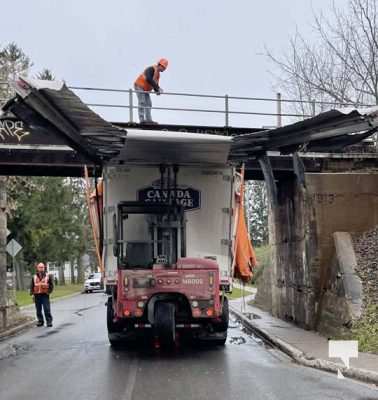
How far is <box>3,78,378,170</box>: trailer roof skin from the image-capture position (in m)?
9.05

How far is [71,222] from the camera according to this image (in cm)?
5150

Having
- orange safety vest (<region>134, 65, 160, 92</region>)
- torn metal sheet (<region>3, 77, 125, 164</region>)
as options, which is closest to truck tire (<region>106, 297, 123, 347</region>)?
torn metal sheet (<region>3, 77, 125, 164</region>)

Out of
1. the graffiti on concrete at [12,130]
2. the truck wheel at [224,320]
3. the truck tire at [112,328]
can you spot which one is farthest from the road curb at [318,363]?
the graffiti on concrete at [12,130]

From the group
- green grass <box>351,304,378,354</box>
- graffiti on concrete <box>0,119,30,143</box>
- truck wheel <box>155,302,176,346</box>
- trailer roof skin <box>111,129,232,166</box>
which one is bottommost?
green grass <box>351,304,378,354</box>

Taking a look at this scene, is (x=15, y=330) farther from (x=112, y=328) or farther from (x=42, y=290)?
(x=112, y=328)

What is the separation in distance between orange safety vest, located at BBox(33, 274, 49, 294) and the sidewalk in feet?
19.2

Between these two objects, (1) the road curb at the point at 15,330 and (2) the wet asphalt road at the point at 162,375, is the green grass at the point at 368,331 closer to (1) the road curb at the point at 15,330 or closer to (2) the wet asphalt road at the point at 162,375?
(2) the wet asphalt road at the point at 162,375

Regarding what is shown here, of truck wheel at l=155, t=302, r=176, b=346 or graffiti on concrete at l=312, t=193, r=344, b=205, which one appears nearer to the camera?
truck wheel at l=155, t=302, r=176, b=346

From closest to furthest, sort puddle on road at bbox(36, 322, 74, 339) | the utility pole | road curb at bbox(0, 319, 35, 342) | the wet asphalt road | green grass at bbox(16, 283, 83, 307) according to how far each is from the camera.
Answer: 1. the wet asphalt road
2. road curb at bbox(0, 319, 35, 342)
3. puddle on road at bbox(36, 322, 74, 339)
4. the utility pole
5. green grass at bbox(16, 283, 83, 307)

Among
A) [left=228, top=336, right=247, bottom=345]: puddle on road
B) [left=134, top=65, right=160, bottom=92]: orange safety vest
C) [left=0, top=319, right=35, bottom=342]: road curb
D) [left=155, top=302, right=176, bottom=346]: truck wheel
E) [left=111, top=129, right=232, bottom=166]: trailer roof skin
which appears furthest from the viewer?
[left=134, top=65, right=160, bottom=92]: orange safety vest

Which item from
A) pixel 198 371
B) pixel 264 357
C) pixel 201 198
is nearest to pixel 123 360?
pixel 198 371

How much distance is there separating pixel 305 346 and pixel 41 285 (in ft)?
29.2

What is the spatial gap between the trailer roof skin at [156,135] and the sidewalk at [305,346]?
3.73 m

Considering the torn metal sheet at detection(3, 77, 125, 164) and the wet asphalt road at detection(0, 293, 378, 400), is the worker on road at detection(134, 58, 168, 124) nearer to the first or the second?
the torn metal sheet at detection(3, 77, 125, 164)
